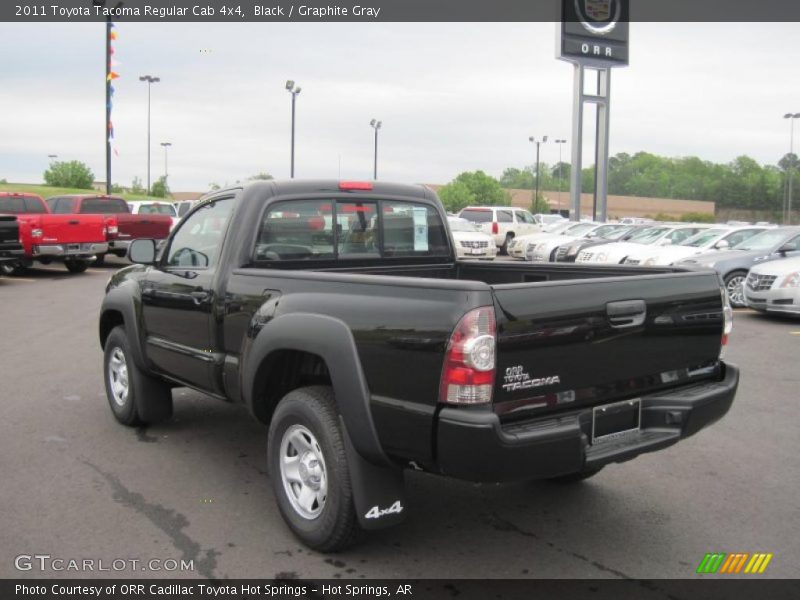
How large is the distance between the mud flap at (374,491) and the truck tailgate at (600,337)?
0.74 metres

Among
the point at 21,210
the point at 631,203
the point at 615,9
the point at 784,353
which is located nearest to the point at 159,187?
the point at 631,203

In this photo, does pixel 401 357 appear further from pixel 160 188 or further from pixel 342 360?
pixel 160 188

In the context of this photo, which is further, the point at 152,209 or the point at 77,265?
the point at 152,209

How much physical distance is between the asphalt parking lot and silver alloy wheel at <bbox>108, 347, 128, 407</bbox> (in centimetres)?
23

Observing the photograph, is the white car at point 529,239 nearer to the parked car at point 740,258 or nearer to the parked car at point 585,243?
the parked car at point 585,243

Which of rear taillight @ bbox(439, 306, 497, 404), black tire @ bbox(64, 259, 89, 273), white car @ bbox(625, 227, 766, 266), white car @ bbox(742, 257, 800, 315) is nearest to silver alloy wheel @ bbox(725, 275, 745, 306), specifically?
white car @ bbox(742, 257, 800, 315)

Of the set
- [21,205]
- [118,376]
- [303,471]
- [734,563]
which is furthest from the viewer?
[21,205]

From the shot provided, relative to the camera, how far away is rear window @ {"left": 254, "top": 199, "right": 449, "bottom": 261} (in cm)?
498

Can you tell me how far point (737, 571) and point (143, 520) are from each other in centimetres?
312

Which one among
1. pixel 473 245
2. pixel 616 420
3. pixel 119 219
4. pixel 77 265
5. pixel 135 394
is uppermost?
pixel 119 219

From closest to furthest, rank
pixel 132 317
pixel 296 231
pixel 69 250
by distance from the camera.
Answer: pixel 296 231, pixel 132 317, pixel 69 250

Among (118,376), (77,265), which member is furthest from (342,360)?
(77,265)

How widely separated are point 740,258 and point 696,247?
2.55 metres

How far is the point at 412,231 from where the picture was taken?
570cm
